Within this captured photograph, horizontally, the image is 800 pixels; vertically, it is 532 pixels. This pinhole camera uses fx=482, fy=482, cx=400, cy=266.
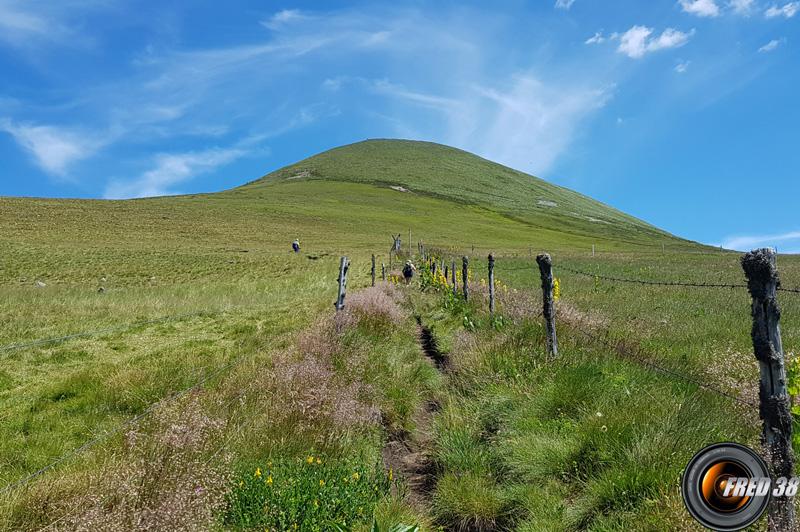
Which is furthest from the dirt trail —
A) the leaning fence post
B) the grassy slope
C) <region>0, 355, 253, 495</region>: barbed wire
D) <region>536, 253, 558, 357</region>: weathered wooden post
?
the leaning fence post

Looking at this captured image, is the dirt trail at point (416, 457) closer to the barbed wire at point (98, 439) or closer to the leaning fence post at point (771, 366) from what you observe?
the barbed wire at point (98, 439)

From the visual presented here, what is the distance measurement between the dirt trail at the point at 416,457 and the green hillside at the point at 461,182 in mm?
94434

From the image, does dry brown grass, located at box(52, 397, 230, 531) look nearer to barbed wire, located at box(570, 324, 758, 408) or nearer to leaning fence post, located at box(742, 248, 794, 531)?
leaning fence post, located at box(742, 248, 794, 531)

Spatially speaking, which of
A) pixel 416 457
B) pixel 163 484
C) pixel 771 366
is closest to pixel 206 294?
pixel 416 457

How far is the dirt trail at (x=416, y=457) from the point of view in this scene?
16.3 ft

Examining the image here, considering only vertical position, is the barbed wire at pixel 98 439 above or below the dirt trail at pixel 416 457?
above

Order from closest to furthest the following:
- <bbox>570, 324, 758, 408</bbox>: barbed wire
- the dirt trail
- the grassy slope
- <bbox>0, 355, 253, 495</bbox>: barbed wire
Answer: <bbox>0, 355, 253, 495</bbox>: barbed wire
the dirt trail
<bbox>570, 324, 758, 408</bbox>: barbed wire
the grassy slope

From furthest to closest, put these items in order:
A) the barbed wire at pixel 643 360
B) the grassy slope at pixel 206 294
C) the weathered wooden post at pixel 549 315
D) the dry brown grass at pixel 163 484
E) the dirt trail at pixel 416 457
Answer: the weathered wooden post at pixel 549 315, the grassy slope at pixel 206 294, the barbed wire at pixel 643 360, the dirt trail at pixel 416 457, the dry brown grass at pixel 163 484

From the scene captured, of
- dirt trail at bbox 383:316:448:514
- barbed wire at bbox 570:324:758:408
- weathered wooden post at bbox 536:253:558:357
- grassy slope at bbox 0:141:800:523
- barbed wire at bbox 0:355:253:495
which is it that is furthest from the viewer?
weathered wooden post at bbox 536:253:558:357

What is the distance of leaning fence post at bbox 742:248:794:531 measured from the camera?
3.41 metres

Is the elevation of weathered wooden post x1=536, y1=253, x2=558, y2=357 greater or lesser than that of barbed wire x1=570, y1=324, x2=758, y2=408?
greater

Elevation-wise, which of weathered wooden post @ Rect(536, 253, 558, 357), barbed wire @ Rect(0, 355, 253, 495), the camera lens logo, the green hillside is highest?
the green hillside

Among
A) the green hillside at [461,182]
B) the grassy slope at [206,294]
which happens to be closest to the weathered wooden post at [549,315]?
the grassy slope at [206,294]

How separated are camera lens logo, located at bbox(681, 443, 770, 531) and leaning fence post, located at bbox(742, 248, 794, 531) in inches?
24.5
